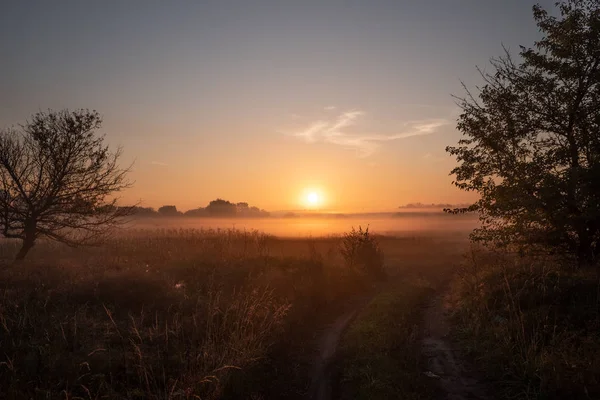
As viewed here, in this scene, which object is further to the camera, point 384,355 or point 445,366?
point 384,355

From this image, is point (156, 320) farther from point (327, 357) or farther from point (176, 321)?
point (327, 357)

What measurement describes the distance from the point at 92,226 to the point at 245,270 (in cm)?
848

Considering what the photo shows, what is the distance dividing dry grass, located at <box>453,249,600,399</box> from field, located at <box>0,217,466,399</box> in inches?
93.7

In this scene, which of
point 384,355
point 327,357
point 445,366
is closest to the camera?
point 445,366

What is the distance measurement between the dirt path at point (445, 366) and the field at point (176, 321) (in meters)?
0.77

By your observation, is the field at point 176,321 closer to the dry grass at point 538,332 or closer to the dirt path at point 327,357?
the dirt path at point 327,357

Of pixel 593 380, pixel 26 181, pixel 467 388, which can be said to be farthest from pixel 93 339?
pixel 26 181

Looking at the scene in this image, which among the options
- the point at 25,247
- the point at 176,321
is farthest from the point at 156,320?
the point at 25,247

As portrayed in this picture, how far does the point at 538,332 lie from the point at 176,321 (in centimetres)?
918

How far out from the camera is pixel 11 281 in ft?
43.6

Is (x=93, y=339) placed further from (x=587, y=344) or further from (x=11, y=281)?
(x=587, y=344)

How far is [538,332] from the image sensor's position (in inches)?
377

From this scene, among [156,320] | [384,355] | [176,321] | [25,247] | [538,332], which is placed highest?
[25,247]

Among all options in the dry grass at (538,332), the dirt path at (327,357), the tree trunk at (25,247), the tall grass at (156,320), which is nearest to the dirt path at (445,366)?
the dry grass at (538,332)
